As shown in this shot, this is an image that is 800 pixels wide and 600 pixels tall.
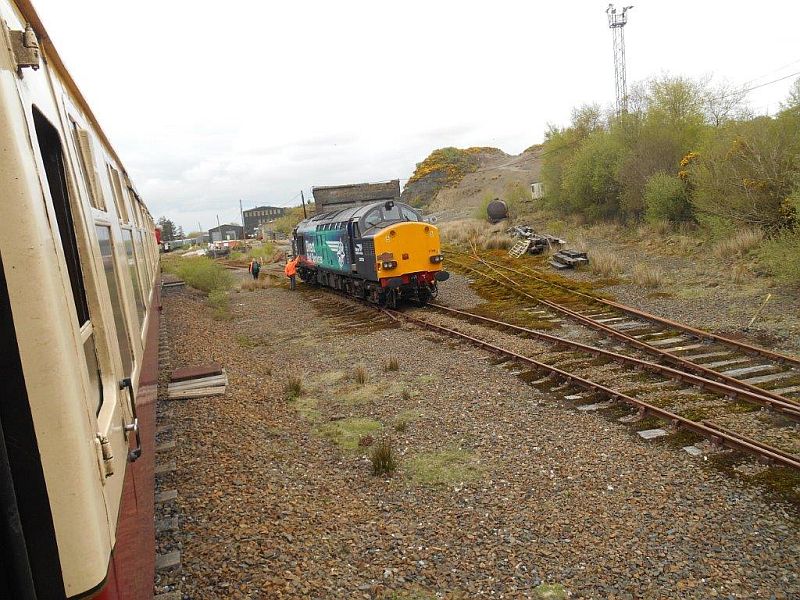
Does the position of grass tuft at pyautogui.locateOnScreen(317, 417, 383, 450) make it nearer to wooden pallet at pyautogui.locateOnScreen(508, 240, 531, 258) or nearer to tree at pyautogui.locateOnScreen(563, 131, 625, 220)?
wooden pallet at pyautogui.locateOnScreen(508, 240, 531, 258)

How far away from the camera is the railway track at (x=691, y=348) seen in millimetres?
7333

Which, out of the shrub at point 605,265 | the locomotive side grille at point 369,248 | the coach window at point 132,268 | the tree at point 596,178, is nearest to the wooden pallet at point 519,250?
the shrub at point 605,265

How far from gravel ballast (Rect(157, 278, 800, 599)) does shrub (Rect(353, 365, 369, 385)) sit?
24.0 inches

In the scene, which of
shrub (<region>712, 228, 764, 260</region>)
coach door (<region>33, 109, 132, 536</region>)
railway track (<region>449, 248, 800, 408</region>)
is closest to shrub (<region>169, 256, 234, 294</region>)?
railway track (<region>449, 248, 800, 408</region>)

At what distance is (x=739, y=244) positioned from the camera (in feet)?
53.4

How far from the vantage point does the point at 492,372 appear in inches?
349

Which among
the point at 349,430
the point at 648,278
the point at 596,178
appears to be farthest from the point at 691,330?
the point at 596,178

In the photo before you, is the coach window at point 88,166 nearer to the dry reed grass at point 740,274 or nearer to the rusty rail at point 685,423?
the rusty rail at point 685,423

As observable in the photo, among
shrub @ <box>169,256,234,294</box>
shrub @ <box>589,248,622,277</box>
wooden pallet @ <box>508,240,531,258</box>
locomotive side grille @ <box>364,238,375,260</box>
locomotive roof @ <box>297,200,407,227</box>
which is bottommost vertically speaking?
shrub @ <box>589,248,622,277</box>

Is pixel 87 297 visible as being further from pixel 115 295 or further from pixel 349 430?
pixel 349 430

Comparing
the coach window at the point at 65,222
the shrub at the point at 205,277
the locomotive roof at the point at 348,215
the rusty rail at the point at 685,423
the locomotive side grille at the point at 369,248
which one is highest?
the locomotive roof at the point at 348,215

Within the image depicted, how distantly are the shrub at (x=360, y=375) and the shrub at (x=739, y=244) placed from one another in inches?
492

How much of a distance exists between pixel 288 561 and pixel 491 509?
5.94 feet

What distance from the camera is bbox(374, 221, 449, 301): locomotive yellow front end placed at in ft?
45.9
